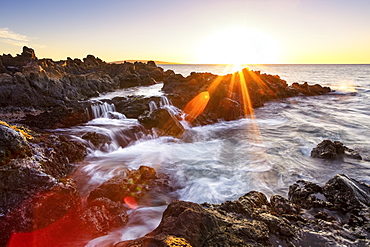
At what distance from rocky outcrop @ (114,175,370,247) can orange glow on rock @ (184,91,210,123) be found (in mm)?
14487

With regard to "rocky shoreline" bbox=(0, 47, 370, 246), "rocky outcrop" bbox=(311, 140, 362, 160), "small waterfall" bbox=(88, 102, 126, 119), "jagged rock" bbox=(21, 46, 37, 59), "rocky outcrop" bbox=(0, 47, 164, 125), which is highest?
"jagged rock" bbox=(21, 46, 37, 59)

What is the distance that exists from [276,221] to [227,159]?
298 inches

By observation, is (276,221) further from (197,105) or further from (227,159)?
(197,105)

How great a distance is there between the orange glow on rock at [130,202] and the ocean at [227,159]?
25 centimetres

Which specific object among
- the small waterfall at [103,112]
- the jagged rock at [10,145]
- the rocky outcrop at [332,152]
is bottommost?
the rocky outcrop at [332,152]

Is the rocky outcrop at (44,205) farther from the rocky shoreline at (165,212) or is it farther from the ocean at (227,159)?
the ocean at (227,159)

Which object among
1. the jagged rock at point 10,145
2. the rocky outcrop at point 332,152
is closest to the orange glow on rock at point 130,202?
the jagged rock at point 10,145

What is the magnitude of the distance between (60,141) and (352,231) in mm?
11462

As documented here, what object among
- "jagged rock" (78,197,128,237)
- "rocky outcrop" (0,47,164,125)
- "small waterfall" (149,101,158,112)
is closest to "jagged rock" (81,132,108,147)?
"rocky outcrop" (0,47,164,125)

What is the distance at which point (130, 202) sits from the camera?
284 inches

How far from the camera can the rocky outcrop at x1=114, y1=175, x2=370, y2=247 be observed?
3.57 metres

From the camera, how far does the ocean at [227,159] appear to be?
27.3ft

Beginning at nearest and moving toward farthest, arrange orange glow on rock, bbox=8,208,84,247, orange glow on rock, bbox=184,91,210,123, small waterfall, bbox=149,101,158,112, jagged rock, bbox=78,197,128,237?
orange glow on rock, bbox=8,208,84,247 < jagged rock, bbox=78,197,128,237 < small waterfall, bbox=149,101,158,112 < orange glow on rock, bbox=184,91,210,123

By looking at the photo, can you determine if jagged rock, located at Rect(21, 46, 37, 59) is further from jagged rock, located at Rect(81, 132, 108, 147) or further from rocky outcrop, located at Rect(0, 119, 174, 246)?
rocky outcrop, located at Rect(0, 119, 174, 246)
